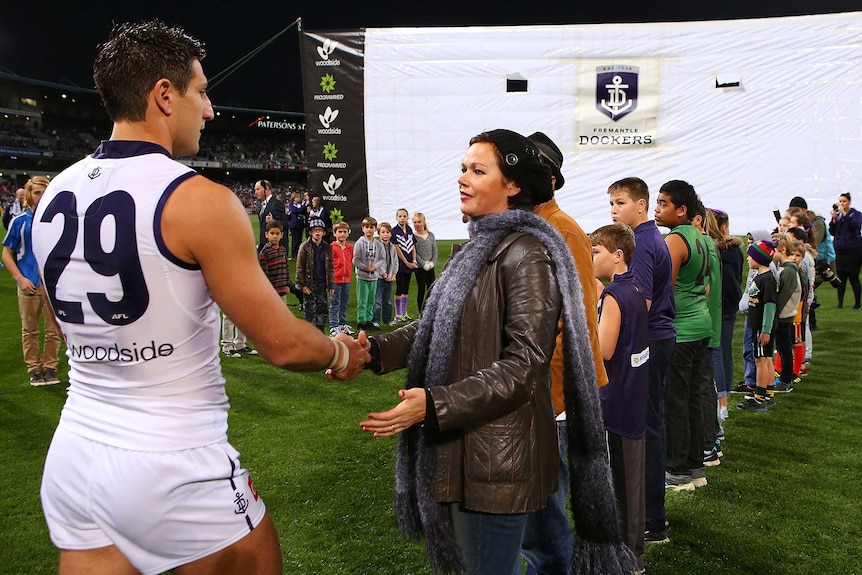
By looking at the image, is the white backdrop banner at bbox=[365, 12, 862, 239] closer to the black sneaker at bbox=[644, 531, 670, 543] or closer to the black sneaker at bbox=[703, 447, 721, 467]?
the black sneaker at bbox=[703, 447, 721, 467]

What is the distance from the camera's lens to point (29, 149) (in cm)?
5909

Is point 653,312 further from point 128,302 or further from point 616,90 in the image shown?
point 616,90

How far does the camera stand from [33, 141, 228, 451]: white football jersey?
1.67 m

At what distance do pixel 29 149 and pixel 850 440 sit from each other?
6767cm

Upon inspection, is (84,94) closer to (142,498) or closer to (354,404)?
(354,404)

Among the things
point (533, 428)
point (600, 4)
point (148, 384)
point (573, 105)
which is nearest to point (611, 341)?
point (533, 428)

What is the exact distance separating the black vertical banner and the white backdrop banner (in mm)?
294

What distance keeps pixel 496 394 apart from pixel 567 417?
0.50 metres

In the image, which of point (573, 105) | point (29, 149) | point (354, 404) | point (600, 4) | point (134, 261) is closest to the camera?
point (134, 261)

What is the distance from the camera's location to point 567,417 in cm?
231

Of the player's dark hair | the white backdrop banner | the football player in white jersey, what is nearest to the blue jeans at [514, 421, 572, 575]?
the football player in white jersey

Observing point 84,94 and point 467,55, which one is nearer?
point 467,55

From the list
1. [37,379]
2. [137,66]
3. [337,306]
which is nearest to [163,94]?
[137,66]

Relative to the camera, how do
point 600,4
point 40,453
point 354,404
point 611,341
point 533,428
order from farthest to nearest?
point 600,4 → point 354,404 → point 40,453 → point 611,341 → point 533,428
